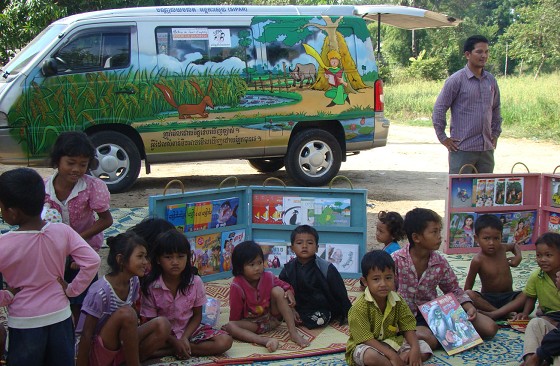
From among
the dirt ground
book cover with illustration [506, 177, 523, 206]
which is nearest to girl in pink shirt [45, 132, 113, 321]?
the dirt ground

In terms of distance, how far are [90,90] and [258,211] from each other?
12.2ft

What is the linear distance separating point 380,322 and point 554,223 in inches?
129

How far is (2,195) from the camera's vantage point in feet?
10.3

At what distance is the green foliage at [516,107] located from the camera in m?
17.4

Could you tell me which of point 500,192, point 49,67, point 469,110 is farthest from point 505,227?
point 49,67

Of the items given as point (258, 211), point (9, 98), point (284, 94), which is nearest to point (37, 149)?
point (9, 98)

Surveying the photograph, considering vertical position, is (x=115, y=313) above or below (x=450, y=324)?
above

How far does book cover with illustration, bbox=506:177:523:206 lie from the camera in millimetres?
6703

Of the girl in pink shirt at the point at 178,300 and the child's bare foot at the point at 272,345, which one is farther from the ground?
the girl in pink shirt at the point at 178,300

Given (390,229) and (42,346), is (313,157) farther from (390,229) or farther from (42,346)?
(42,346)

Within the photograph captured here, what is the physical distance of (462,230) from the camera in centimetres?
658

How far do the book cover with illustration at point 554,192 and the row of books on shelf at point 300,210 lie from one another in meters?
2.20

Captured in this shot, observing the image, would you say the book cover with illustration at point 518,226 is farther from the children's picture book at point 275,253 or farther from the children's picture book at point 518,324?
the children's picture book at point 275,253

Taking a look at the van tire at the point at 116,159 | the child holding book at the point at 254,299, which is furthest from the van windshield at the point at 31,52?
the child holding book at the point at 254,299
